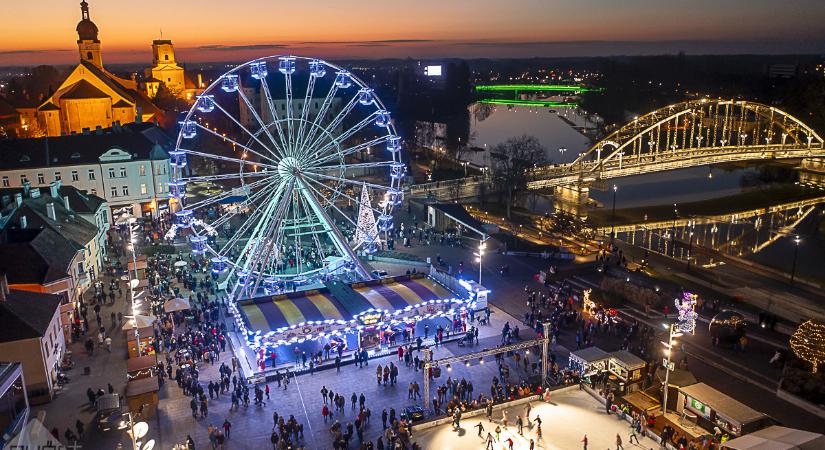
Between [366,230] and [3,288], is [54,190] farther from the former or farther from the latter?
[366,230]

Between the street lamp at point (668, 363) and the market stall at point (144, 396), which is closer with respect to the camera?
the street lamp at point (668, 363)

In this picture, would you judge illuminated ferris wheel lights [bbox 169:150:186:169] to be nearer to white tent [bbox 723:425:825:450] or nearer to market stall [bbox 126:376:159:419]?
market stall [bbox 126:376:159:419]

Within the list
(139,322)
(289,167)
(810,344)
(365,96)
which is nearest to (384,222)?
(289,167)

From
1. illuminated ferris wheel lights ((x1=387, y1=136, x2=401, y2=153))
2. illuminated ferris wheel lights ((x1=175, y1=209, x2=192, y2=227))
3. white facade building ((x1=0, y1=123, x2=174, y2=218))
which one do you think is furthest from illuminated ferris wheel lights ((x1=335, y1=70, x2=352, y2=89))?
white facade building ((x1=0, y1=123, x2=174, y2=218))

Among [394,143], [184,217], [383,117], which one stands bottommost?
[184,217]

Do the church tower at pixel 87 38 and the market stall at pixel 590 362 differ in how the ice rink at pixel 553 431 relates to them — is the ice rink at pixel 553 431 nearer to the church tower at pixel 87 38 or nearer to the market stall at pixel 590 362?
the market stall at pixel 590 362

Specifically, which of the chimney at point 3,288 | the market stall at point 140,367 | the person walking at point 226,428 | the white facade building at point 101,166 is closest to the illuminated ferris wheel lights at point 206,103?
the chimney at point 3,288

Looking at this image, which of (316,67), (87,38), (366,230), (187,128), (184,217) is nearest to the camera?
(187,128)
